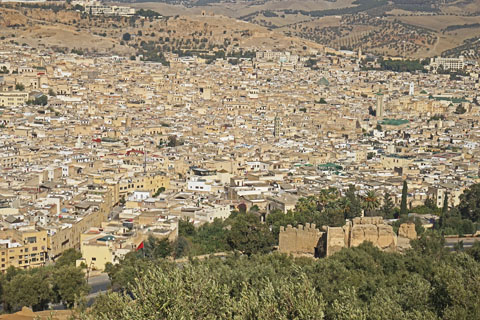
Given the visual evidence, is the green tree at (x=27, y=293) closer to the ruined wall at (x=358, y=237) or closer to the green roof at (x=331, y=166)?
the ruined wall at (x=358, y=237)

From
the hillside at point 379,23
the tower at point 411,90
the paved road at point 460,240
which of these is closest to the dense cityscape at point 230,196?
the paved road at point 460,240

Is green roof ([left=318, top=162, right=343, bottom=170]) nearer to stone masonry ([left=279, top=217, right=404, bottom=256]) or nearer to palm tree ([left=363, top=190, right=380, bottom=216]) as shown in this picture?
palm tree ([left=363, top=190, right=380, bottom=216])

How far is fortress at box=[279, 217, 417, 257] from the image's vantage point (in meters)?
24.6

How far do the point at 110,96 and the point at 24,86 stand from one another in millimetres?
6421

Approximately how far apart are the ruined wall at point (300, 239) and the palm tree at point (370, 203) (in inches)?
251

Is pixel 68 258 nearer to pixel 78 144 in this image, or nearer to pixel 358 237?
pixel 358 237

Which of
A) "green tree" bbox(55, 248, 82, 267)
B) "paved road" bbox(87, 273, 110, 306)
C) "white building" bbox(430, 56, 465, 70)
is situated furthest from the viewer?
"white building" bbox(430, 56, 465, 70)

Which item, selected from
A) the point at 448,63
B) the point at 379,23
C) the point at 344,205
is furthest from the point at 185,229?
the point at 379,23

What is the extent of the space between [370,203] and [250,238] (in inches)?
300

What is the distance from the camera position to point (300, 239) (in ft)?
84.7

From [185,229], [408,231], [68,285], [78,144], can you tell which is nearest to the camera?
[68,285]

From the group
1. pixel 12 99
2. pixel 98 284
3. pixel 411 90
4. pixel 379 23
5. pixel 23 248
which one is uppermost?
pixel 379 23

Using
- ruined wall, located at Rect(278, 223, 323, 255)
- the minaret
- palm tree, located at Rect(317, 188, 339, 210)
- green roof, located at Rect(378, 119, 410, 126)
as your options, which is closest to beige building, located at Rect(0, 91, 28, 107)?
the minaret

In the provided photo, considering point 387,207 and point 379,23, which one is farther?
point 379,23
